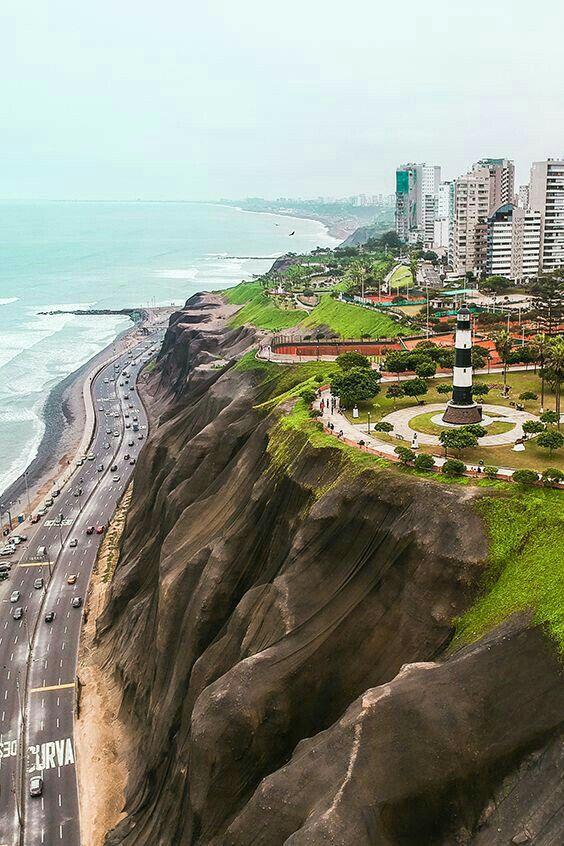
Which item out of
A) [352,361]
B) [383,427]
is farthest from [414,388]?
[352,361]

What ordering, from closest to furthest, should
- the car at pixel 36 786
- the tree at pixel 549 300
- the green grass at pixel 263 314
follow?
the car at pixel 36 786
the tree at pixel 549 300
the green grass at pixel 263 314

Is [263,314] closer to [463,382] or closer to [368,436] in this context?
[463,382]

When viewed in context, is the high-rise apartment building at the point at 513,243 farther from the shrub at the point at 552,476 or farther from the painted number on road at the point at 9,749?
the painted number on road at the point at 9,749

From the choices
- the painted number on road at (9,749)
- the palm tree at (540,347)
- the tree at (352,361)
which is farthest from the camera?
the tree at (352,361)

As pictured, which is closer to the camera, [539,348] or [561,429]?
[561,429]

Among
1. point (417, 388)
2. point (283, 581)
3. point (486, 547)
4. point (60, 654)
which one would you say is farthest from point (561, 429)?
point (60, 654)

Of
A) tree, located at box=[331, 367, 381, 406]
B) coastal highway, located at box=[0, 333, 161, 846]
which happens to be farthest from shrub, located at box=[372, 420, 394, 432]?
coastal highway, located at box=[0, 333, 161, 846]

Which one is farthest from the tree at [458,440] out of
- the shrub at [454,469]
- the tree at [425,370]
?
the tree at [425,370]

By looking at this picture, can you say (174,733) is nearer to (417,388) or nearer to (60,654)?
(60,654)
